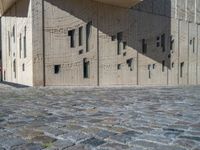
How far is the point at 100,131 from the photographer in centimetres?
488

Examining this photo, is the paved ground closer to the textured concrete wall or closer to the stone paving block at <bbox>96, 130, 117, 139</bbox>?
the stone paving block at <bbox>96, 130, 117, 139</bbox>

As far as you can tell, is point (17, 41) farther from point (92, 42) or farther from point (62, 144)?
point (62, 144)

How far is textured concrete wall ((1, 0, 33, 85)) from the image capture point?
1670 centimetres

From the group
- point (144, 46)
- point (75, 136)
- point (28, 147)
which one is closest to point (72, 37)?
point (144, 46)

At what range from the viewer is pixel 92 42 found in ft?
59.4

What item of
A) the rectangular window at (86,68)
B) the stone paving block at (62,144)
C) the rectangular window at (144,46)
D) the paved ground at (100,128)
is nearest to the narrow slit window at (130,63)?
the rectangular window at (144,46)

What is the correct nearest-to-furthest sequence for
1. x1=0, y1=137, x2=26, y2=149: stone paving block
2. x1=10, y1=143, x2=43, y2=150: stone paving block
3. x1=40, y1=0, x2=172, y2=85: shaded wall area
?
x1=10, y1=143, x2=43, y2=150: stone paving block → x1=0, y1=137, x2=26, y2=149: stone paving block → x1=40, y1=0, x2=172, y2=85: shaded wall area

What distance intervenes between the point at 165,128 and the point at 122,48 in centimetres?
1515

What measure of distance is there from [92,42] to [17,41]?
4.85m

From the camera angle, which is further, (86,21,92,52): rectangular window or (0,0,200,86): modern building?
(86,21,92,52): rectangular window

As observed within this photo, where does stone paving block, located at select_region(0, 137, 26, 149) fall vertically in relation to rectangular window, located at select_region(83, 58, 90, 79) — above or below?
below

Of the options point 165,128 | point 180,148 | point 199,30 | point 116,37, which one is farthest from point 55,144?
point 199,30

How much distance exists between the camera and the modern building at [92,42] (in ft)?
53.4

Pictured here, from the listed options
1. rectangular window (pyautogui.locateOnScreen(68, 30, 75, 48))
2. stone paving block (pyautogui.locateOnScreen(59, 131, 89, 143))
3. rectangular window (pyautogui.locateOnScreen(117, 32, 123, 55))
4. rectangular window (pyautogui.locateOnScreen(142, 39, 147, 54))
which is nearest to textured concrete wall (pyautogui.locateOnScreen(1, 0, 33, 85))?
rectangular window (pyautogui.locateOnScreen(68, 30, 75, 48))
